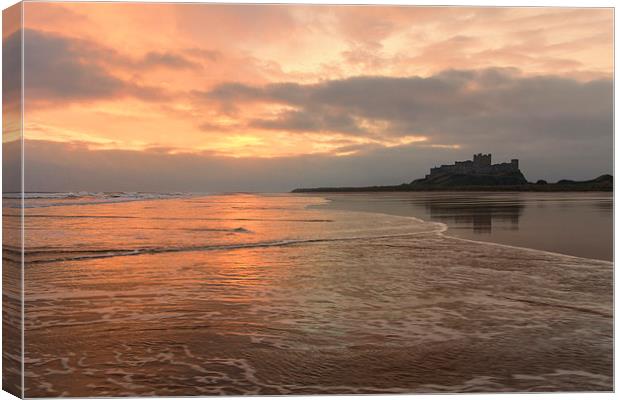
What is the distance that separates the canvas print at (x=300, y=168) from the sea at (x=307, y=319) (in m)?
0.02

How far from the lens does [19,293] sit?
411 centimetres

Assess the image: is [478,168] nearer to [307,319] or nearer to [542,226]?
[307,319]

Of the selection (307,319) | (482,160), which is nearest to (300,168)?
(482,160)

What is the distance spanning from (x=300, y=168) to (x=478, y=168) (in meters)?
2.30

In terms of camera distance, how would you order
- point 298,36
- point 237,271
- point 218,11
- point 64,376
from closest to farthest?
point 64,376
point 218,11
point 298,36
point 237,271

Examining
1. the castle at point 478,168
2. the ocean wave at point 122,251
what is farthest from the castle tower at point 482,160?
the ocean wave at point 122,251

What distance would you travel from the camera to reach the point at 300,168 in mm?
7125

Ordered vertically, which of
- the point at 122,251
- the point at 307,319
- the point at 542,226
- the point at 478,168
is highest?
the point at 478,168

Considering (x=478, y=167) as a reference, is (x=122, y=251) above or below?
below

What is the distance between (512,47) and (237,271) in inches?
164

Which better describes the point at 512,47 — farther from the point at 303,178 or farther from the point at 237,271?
the point at 237,271

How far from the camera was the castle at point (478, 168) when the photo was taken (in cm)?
685

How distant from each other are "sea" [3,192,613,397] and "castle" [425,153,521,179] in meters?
1.26

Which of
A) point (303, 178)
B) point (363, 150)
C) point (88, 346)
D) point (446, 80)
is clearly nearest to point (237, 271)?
point (303, 178)
